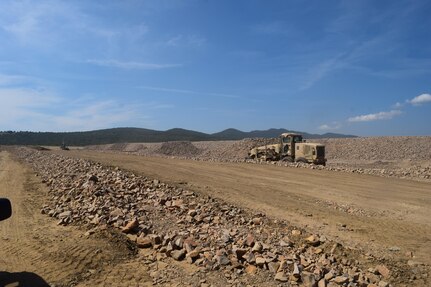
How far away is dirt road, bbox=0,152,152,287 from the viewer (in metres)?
5.96

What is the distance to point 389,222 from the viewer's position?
32.1ft

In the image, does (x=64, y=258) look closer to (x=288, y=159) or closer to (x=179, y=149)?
(x=288, y=159)

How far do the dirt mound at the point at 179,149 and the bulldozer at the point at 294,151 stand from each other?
24.2 meters

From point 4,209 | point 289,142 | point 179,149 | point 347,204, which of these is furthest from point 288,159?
point 179,149

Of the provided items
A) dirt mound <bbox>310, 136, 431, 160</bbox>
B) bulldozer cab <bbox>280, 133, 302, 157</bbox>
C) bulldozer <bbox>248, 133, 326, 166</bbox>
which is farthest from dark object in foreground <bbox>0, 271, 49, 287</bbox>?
dirt mound <bbox>310, 136, 431, 160</bbox>

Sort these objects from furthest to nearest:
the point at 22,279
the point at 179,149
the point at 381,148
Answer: the point at 179,149, the point at 381,148, the point at 22,279

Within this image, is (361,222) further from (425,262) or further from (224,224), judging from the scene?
(224,224)

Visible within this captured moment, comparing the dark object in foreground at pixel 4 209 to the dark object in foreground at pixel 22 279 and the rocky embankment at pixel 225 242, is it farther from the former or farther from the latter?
the rocky embankment at pixel 225 242

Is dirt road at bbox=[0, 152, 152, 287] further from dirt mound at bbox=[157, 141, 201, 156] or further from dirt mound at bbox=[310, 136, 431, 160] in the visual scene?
dirt mound at bbox=[157, 141, 201, 156]

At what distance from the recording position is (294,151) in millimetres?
29234

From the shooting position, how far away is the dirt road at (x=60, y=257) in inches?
235

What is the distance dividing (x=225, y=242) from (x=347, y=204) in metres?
6.22

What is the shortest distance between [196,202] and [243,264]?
4.74m

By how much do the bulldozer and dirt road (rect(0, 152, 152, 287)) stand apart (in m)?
20.6
